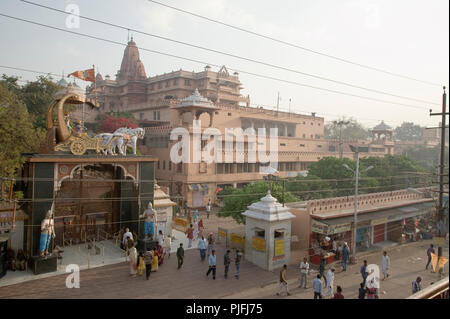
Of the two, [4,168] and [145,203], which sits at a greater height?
[4,168]

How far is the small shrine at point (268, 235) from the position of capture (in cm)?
1523

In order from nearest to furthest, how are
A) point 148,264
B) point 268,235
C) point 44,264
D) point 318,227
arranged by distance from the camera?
point 148,264, point 44,264, point 268,235, point 318,227

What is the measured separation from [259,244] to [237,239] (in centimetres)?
220

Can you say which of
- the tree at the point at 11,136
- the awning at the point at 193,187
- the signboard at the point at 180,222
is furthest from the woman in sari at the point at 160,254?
the awning at the point at 193,187

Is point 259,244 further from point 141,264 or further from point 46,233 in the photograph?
point 46,233

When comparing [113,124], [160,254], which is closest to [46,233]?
[160,254]

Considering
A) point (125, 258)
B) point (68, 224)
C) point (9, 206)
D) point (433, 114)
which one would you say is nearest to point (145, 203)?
point (125, 258)

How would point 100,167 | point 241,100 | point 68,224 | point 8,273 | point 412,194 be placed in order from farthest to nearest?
point 241,100, point 412,194, point 100,167, point 68,224, point 8,273

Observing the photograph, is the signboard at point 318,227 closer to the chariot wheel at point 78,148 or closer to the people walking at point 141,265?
the people walking at point 141,265

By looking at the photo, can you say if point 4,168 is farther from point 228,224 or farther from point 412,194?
point 412,194

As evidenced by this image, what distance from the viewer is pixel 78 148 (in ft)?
50.0
